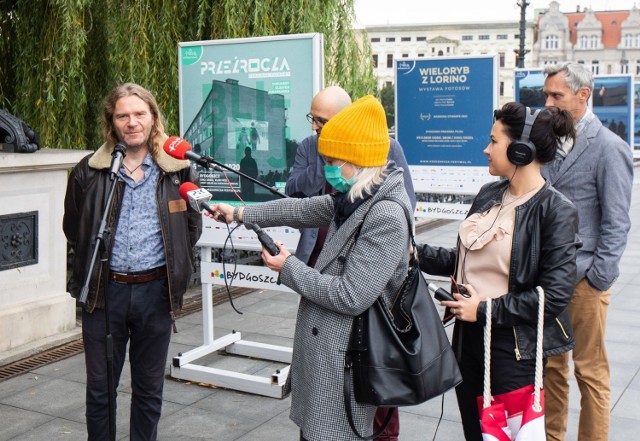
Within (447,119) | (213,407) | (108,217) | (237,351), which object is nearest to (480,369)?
(108,217)

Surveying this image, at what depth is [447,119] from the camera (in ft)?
29.5

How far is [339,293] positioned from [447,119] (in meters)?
6.59

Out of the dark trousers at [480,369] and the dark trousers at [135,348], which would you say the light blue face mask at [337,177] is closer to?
the dark trousers at [480,369]

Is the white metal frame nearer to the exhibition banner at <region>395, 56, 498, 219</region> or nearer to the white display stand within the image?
the white display stand

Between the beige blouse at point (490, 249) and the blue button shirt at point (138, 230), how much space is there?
1.47 meters

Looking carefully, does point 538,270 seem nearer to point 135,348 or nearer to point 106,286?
point 106,286

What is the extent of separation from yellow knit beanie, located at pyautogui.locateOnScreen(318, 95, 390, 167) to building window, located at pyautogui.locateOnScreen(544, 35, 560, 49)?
10701cm

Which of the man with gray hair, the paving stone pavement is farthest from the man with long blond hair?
the man with gray hair

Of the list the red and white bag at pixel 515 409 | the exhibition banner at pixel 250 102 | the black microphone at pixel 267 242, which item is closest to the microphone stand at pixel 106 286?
the black microphone at pixel 267 242

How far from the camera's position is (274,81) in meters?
5.27

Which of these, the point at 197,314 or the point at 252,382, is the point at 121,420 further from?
the point at 197,314

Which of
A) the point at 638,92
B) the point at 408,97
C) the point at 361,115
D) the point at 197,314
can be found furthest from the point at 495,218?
the point at 638,92

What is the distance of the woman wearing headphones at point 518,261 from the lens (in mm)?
2920

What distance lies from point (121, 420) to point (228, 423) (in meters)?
0.65
